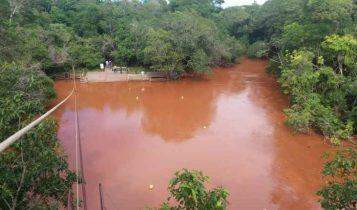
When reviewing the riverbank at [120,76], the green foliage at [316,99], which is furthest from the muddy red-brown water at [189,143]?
the riverbank at [120,76]

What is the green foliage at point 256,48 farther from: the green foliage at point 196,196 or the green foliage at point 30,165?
the green foliage at point 196,196

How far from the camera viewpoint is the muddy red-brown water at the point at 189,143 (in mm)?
10305

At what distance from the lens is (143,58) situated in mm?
22562

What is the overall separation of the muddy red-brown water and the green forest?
1.18 meters

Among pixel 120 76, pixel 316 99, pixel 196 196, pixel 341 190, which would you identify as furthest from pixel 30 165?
pixel 120 76

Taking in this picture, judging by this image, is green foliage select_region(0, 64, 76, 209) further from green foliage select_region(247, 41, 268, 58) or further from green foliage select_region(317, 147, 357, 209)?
green foliage select_region(247, 41, 268, 58)

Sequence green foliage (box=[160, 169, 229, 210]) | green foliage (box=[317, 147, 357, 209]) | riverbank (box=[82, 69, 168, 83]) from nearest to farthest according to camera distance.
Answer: green foliage (box=[160, 169, 229, 210])
green foliage (box=[317, 147, 357, 209])
riverbank (box=[82, 69, 168, 83])

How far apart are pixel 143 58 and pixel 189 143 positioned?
1036 centimetres

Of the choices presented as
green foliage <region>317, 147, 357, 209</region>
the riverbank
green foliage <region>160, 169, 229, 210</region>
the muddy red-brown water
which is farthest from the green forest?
green foliage <region>160, 169, 229, 210</region>

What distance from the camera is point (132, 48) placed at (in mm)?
23359

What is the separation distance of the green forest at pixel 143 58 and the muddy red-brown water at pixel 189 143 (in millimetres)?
1182

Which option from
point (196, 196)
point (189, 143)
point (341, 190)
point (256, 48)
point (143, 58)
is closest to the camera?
point (196, 196)

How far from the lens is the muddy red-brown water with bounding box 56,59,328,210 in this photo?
10.3m

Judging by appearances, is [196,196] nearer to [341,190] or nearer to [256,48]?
[341,190]
